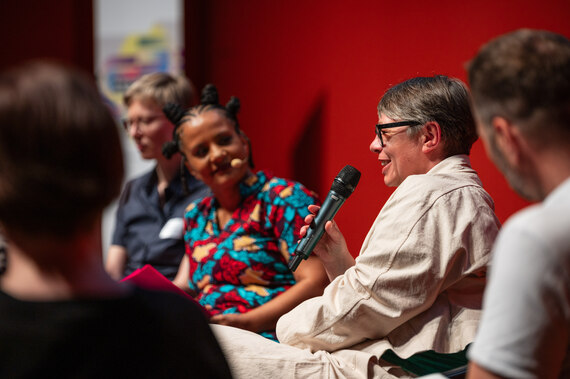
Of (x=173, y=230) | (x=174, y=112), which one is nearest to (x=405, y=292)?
(x=174, y=112)

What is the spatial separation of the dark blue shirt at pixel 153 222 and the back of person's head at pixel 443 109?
4.69 feet

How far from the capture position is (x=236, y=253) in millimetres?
2428

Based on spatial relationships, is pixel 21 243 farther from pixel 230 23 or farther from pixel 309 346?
pixel 230 23

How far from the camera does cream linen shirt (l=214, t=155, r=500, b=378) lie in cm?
156

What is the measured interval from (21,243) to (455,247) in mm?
1017

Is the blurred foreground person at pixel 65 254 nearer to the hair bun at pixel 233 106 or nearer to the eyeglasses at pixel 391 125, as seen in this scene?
the eyeglasses at pixel 391 125

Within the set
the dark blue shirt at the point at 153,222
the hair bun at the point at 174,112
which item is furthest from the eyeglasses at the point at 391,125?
the dark blue shirt at the point at 153,222

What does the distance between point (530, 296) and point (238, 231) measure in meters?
1.67

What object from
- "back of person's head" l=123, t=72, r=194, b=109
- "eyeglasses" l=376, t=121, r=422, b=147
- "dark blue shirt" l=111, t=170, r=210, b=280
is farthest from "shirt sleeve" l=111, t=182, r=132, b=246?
"eyeglasses" l=376, t=121, r=422, b=147

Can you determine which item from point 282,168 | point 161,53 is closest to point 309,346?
point 282,168

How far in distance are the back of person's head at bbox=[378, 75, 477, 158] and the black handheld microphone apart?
0.22m

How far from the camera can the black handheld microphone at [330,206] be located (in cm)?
185

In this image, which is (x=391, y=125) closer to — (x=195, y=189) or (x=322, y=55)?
(x=322, y=55)

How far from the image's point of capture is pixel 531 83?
3.13 ft
